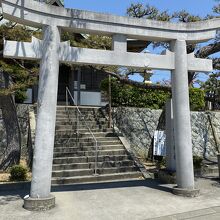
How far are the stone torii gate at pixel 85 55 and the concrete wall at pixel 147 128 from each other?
540cm

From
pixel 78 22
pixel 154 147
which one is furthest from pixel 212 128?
pixel 78 22

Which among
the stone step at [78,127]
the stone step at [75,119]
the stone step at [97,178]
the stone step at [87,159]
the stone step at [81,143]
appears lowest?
the stone step at [97,178]

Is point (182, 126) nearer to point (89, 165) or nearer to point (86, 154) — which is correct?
point (89, 165)

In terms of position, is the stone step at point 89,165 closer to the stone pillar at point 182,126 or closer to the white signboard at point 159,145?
the white signboard at point 159,145

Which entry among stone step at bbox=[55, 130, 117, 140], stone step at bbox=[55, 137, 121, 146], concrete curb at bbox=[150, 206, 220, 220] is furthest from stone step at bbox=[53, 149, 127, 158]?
concrete curb at bbox=[150, 206, 220, 220]

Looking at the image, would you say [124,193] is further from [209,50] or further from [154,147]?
[209,50]

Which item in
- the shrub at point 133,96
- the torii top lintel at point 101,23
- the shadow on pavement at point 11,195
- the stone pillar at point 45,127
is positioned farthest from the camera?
the shrub at point 133,96

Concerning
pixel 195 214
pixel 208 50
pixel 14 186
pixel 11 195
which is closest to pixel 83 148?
pixel 14 186

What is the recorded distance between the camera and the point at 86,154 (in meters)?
11.2

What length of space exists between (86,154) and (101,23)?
512 centimetres

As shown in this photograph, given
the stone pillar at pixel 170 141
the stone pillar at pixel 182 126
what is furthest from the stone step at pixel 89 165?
the stone pillar at pixel 182 126

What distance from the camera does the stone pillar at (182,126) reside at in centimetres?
822

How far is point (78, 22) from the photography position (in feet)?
25.0

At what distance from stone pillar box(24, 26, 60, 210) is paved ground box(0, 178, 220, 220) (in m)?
0.36
